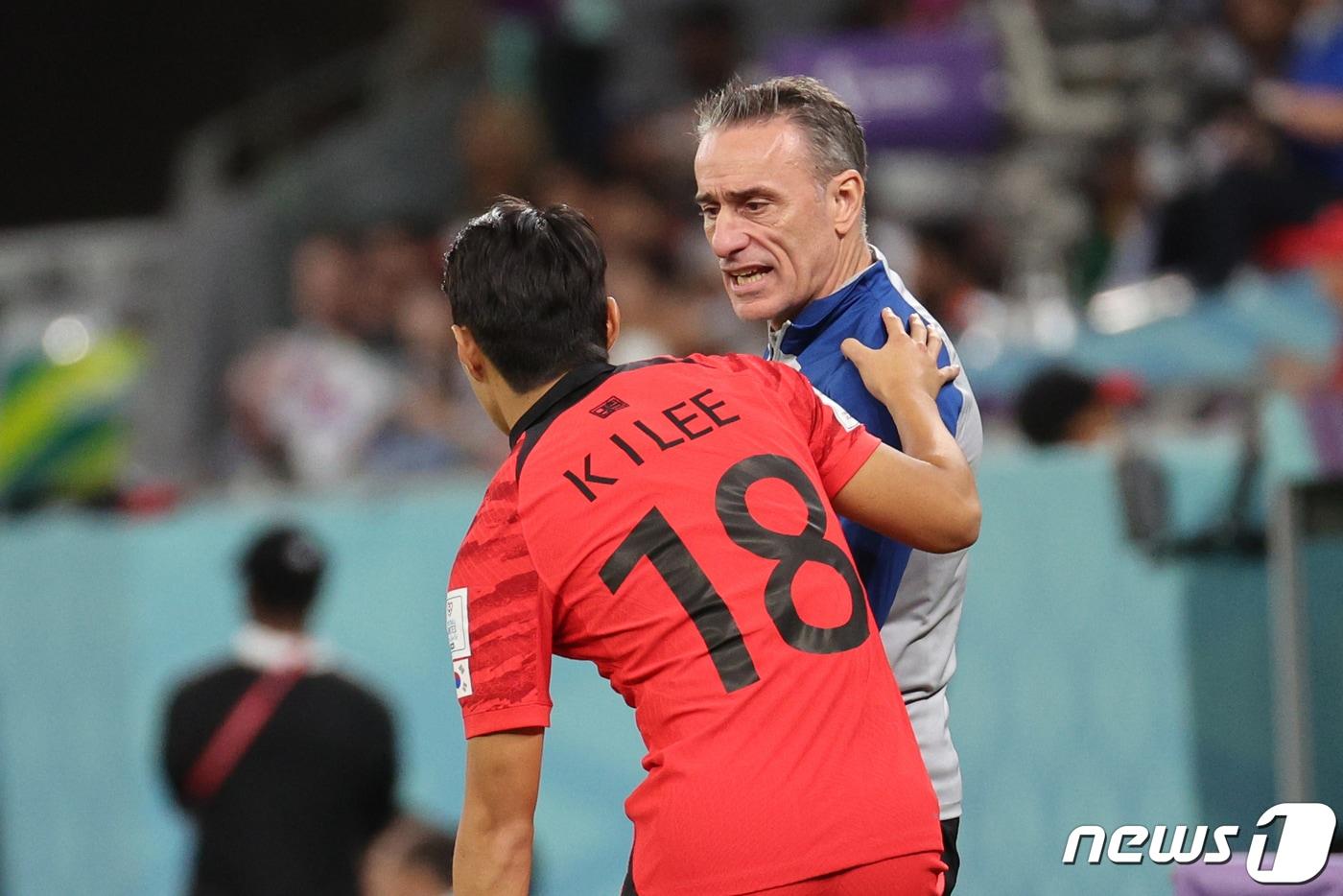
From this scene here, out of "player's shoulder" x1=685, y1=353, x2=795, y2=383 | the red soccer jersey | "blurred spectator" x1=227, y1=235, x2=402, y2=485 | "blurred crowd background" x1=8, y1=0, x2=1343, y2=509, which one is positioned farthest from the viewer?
"blurred spectator" x1=227, y1=235, x2=402, y2=485

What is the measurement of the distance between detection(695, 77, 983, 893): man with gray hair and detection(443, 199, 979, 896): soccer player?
28 cm

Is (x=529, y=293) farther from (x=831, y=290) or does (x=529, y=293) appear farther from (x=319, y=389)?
(x=319, y=389)

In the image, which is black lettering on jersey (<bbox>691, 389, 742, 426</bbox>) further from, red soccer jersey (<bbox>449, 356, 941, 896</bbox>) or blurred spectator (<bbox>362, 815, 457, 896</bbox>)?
blurred spectator (<bbox>362, 815, 457, 896</bbox>)

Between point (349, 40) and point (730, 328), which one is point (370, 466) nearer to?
point (730, 328)

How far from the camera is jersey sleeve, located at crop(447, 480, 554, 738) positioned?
2.61m

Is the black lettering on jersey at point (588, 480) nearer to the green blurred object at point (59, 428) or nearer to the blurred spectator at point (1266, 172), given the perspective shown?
the blurred spectator at point (1266, 172)

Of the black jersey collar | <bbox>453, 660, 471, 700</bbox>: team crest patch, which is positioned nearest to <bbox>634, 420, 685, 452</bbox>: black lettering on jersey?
the black jersey collar

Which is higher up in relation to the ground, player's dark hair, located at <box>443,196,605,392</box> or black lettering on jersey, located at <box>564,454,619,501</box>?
player's dark hair, located at <box>443,196,605,392</box>

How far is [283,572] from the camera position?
5289 mm

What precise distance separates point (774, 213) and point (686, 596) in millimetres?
744

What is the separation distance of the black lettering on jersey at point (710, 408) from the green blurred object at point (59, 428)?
6.04 m

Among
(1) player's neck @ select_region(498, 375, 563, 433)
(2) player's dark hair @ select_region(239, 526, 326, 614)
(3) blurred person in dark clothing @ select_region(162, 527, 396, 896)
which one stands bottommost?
(3) blurred person in dark clothing @ select_region(162, 527, 396, 896)

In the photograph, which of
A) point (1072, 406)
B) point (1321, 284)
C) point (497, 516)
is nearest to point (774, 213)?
point (497, 516)

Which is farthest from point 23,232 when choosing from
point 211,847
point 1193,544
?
point 1193,544
